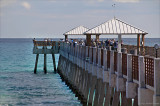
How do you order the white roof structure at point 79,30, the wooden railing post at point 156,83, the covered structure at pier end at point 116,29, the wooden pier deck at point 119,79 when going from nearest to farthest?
the wooden railing post at point 156,83 < the wooden pier deck at point 119,79 < the covered structure at pier end at point 116,29 < the white roof structure at point 79,30

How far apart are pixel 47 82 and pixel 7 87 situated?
5.18 metres

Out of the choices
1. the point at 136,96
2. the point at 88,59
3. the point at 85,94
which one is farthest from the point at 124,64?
the point at 85,94

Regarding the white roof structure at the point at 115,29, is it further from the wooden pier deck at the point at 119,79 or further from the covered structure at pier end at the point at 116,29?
the wooden pier deck at the point at 119,79

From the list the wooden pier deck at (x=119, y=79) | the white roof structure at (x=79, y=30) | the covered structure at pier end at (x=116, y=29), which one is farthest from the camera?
the white roof structure at (x=79, y=30)

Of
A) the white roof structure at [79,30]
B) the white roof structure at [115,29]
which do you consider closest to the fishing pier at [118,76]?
the white roof structure at [115,29]

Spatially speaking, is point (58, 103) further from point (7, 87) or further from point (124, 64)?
point (124, 64)

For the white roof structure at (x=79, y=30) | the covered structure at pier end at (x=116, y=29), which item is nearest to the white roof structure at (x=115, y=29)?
the covered structure at pier end at (x=116, y=29)

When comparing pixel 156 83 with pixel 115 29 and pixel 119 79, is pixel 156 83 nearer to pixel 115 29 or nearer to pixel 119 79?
pixel 119 79

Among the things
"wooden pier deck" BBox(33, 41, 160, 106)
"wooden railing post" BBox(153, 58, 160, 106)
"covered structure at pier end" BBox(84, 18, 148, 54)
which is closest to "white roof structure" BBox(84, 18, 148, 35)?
"covered structure at pier end" BBox(84, 18, 148, 54)

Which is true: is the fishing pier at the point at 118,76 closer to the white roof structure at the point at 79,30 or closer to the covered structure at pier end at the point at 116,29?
the covered structure at pier end at the point at 116,29

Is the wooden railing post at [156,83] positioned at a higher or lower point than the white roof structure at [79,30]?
lower

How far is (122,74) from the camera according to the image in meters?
16.4

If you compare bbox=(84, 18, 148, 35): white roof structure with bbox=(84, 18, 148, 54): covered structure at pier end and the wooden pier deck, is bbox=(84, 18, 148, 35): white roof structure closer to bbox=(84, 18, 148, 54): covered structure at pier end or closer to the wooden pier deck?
bbox=(84, 18, 148, 54): covered structure at pier end

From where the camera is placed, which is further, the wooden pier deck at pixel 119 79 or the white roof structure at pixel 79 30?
the white roof structure at pixel 79 30
